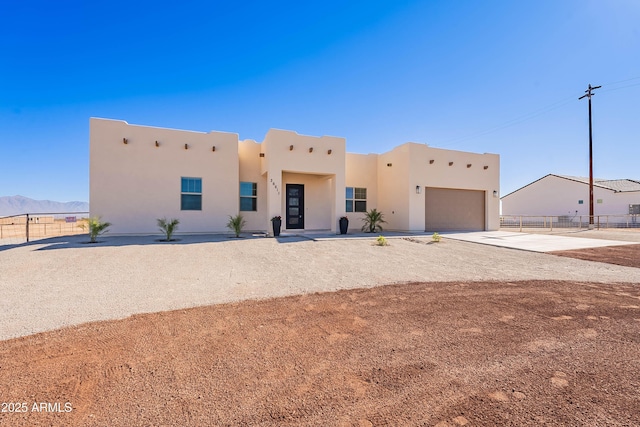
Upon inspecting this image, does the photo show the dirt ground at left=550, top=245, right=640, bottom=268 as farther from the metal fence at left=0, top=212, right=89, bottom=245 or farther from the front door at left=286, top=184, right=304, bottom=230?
the metal fence at left=0, top=212, right=89, bottom=245

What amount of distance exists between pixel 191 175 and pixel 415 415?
12323 millimetres

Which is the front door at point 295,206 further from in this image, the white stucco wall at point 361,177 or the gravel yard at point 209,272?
the gravel yard at point 209,272

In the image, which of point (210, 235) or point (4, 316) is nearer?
point (4, 316)

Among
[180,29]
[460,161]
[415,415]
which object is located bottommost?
[415,415]

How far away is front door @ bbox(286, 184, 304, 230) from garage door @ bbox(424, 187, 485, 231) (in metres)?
6.67

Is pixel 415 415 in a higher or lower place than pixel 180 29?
lower

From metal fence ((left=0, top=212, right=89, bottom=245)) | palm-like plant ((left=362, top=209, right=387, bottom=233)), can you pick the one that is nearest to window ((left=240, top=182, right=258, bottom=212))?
palm-like plant ((left=362, top=209, right=387, bottom=233))

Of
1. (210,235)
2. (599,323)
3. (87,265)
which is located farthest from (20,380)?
(210,235)

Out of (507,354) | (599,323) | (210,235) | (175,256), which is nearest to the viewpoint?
(507,354)

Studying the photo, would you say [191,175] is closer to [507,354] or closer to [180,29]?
[180,29]

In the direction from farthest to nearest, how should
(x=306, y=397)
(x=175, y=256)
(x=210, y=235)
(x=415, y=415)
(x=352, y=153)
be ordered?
(x=352, y=153)
(x=210, y=235)
(x=175, y=256)
(x=306, y=397)
(x=415, y=415)

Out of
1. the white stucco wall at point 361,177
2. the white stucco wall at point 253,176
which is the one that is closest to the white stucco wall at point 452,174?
the white stucco wall at point 361,177

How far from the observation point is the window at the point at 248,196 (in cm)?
1319

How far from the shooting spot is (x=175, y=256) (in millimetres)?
7262
